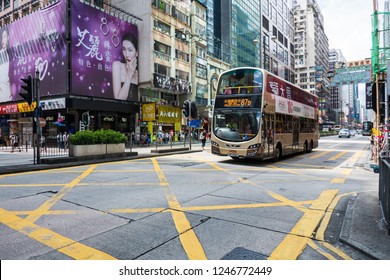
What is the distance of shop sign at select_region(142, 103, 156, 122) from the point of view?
3277cm

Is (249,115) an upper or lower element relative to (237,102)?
lower

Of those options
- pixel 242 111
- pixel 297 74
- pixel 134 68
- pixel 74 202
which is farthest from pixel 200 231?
pixel 297 74

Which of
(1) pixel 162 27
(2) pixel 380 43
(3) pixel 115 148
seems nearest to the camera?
(2) pixel 380 43

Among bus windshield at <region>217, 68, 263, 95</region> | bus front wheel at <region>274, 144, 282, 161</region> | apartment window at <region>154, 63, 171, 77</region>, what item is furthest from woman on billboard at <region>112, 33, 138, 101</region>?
bus front wheel at <region>274, 144, 282, 161</region>

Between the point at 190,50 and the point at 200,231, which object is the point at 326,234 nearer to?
the point at 200,231

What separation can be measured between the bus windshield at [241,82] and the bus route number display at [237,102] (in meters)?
0.34

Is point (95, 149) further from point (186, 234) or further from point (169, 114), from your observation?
point (169, 114)

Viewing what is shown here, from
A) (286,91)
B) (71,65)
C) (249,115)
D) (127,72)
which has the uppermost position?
(127,72)

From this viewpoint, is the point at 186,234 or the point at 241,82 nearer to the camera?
the point at 186,234

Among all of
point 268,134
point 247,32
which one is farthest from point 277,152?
point 247,32

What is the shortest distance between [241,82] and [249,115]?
5.22 feet

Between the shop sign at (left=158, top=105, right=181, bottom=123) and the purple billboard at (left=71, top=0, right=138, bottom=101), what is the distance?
12.5ft

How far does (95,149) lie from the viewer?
48.0ft

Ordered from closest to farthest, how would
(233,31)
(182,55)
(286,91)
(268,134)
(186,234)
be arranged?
(186,234), (268,134), (286,91), (182,55), (233,31)
